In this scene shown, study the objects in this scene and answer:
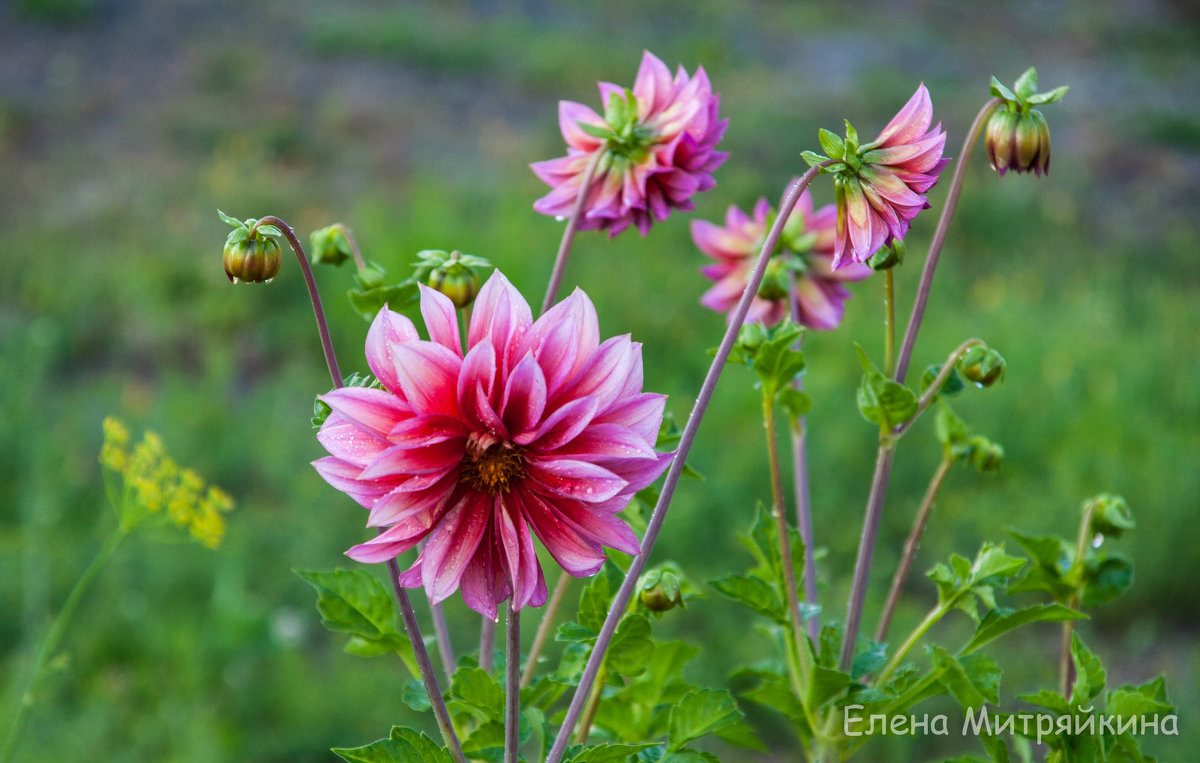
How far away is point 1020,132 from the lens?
35.1 inches

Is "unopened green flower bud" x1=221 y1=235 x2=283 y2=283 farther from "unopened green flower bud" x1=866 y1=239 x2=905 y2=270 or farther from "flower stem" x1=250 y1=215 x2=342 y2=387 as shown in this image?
"unopened green flower bud" x1=866 y1=239 x2=905 y2=270

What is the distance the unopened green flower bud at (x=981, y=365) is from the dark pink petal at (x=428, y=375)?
1.64 ft

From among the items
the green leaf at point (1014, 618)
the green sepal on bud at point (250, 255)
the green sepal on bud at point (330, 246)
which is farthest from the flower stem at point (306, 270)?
the green leaf at point (1014, 618)

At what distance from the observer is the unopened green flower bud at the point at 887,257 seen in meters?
0.93

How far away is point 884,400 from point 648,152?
1.05ft

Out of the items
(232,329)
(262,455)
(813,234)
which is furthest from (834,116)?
(813,234)

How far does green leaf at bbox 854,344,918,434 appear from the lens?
0.95m

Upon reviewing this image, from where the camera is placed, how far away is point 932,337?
3479 mm

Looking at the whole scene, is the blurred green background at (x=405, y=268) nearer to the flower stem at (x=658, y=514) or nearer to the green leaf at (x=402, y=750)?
the green leaf at (x=402, y=750)

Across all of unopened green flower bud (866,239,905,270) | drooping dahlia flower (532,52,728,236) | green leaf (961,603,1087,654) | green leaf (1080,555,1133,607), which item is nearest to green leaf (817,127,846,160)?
Answer: unopened green flower bud (866,239,905,270)

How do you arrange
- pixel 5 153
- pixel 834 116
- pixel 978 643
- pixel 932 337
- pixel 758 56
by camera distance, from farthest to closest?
pixel 758 56, pixel 834 116, pixel 5 153, pixel 932 337, pixel 978 643

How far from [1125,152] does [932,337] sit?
2785 mm

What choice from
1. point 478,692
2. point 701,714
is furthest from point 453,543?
point 701,714

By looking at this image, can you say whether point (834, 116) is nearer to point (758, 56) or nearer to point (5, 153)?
point (758, 56)
